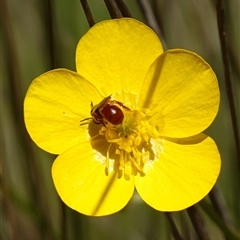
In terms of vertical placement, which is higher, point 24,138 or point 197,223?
point 24,138

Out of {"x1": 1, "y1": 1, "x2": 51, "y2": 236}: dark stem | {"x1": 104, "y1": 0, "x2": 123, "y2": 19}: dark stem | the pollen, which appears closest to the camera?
{"x1": 104, "y1": 0, "x2": 123, "y2": 19}: dark stem

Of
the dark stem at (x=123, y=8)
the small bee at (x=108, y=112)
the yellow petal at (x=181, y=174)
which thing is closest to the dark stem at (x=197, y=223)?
the yellow petal at (x=181, y=174)

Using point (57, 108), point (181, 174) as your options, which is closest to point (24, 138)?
point (57, 108)

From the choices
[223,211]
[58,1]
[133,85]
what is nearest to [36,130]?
[133,85]

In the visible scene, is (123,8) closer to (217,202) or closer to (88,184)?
(88,184)

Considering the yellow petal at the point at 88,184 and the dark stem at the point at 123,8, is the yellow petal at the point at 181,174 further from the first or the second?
the dark stem at the point at 123,8

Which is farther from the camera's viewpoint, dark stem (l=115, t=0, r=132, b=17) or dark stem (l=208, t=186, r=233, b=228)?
dark stem (l=208, t=186, r=233, b=228)

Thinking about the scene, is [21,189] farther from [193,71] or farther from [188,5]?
[193,71]

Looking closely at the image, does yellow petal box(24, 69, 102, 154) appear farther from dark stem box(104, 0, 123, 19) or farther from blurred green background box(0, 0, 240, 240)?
blurred green background box(0, 0, 240, 240)

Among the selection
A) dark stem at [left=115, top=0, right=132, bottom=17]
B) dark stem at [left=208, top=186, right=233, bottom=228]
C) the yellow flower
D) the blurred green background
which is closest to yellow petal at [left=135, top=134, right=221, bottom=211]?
the yellow flower
